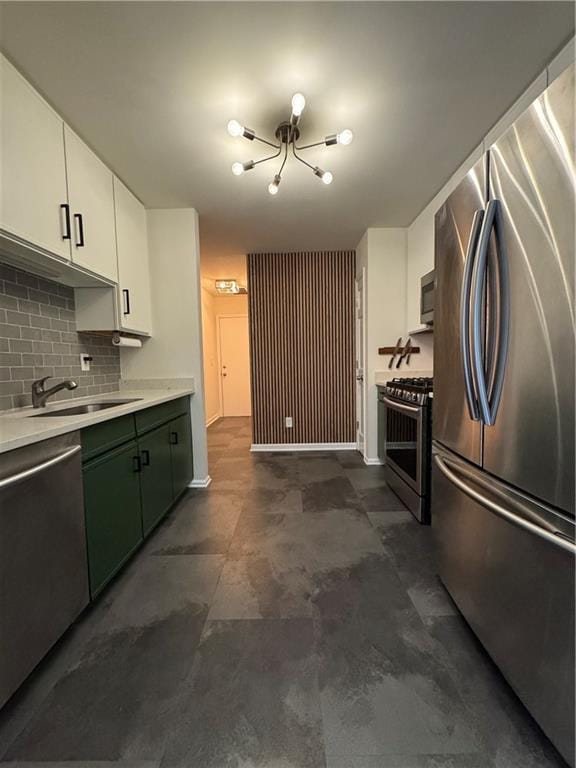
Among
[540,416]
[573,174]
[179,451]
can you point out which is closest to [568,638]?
[540,416]

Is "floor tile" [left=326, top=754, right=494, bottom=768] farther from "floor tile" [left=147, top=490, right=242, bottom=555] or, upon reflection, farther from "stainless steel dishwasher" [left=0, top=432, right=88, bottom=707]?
"floor tile" [left=147, top=490, right=242, bottom=555]

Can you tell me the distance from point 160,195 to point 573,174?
2.69 metres

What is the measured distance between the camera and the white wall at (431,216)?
58.3 inches

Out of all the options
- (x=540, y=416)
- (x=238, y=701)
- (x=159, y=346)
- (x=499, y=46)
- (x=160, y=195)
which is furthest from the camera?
(x=159, y=346)

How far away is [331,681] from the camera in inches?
43.4

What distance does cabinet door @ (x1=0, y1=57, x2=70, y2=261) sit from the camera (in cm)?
137

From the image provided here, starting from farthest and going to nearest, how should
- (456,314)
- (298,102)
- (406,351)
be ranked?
(406,351)
(298,102)
(456,314)

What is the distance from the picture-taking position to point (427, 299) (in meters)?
2.65

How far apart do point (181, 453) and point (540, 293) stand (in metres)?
2.49

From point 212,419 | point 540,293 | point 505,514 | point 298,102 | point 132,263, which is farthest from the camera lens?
point 212,419

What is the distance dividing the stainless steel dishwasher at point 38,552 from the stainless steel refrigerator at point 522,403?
5.05ft

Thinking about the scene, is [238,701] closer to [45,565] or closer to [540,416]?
[45,565]

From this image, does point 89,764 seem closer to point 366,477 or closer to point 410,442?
point 410,442

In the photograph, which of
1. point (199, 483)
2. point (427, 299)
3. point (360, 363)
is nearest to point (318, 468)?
point (199, 483)
